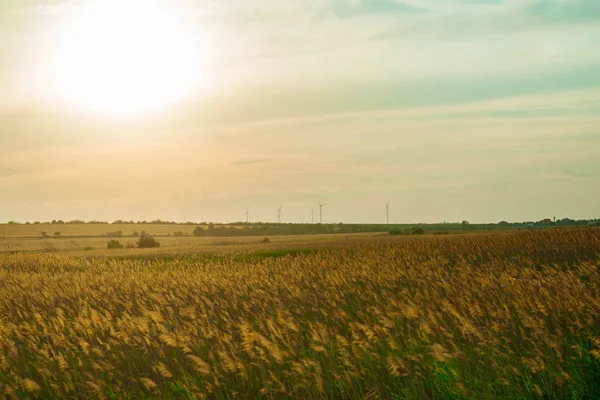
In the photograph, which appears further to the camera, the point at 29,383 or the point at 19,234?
the point at 19,234

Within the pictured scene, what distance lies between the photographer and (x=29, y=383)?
7.86 m

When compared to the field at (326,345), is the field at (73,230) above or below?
above

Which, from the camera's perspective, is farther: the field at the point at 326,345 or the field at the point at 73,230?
the field at the point at 73,230

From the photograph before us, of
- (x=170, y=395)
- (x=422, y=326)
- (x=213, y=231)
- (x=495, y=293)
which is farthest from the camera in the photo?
(x=213, y=231)

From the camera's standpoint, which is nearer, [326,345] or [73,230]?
[326,345]

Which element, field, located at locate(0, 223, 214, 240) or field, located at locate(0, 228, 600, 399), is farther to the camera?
field, located at locate(0, 223, 214, 240)

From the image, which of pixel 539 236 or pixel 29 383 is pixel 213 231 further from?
pixel 29 383

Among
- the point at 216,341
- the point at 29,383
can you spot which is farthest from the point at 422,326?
the point at 29,383

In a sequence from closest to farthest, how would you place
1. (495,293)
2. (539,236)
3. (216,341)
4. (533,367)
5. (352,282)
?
(533,367) → (216,341) → (495,293) → (352,282) → (539,236)

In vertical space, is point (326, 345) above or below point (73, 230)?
below

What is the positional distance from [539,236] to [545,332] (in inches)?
869

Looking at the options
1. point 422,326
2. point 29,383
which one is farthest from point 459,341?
point 29,383

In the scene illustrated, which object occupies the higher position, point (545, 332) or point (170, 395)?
point (545, 332)

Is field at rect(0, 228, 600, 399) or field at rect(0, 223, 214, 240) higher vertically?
field at rect(0, 223, 214, 240)
